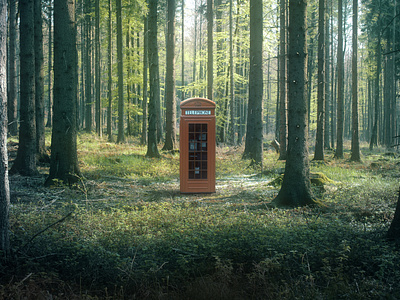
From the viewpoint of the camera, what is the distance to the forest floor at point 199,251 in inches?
150

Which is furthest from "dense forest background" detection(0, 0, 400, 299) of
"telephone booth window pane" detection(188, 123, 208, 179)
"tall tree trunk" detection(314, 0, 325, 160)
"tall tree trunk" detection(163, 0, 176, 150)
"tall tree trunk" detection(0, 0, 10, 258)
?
"tall tree trunk" detection(163, 0, 176, 150)

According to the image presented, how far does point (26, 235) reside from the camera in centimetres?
490

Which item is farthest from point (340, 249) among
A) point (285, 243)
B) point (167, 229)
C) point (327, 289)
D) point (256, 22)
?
point (256, 22)

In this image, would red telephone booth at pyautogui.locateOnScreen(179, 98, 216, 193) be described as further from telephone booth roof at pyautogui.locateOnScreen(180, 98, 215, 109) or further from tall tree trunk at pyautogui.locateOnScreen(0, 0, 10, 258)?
tall tree trunk at pyautogui.locateOnScreen(0, 0, 10, 258)

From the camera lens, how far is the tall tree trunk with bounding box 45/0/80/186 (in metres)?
9.26

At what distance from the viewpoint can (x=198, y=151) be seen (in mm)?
9688

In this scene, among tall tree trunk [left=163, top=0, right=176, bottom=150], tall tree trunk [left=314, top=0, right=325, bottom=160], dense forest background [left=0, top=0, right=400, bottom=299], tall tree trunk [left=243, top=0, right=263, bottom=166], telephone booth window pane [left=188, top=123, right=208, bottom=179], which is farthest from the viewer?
tall tree trunk [left=163, top=0, right=176, bottom=150]

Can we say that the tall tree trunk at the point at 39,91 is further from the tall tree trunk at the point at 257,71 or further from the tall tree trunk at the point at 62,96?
the tall tree trunk at the point at 257,71

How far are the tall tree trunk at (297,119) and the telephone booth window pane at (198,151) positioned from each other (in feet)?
9.03

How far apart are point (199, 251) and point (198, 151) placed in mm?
5226

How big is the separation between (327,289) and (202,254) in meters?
1.67

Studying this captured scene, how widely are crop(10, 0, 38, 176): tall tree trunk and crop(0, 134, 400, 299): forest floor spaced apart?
276cm

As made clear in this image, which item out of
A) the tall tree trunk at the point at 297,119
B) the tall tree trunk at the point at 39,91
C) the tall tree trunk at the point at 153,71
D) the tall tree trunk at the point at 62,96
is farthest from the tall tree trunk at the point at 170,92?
the tall tree trunk at the point at 297,119

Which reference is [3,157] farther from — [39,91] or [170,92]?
[170,92]
